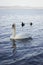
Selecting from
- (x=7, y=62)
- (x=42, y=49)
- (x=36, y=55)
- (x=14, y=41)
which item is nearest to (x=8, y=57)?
(x=7, y=62)

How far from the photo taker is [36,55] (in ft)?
46.1

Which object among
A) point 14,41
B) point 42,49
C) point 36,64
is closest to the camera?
point 36,64

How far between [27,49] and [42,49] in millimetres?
1184

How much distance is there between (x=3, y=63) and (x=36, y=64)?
2.05 meters

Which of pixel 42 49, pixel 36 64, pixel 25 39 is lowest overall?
pixel 25 39

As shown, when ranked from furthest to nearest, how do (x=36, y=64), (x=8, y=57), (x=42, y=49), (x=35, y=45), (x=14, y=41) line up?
(x=14, y=41) → (x=35, y=45) → (x=42, y=49) → (x=8, y=57) → (x=36, y=64)

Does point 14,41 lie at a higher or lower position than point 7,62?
lower

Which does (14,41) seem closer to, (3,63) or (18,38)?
(18,38)

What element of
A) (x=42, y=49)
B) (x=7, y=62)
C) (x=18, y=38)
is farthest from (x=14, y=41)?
(x=7, y=62)

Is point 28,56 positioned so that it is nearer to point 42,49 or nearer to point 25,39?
point 42,49

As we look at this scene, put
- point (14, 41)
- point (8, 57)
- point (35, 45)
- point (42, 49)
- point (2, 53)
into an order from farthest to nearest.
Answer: point (14, 41), point (35, 45), point (42, 49), point (2, 53), point (8, 57)

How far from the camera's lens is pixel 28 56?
13859mm

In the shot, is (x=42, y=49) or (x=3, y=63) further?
(x=42, y=49)

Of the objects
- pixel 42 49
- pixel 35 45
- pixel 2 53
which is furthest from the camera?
pixel 35 45
